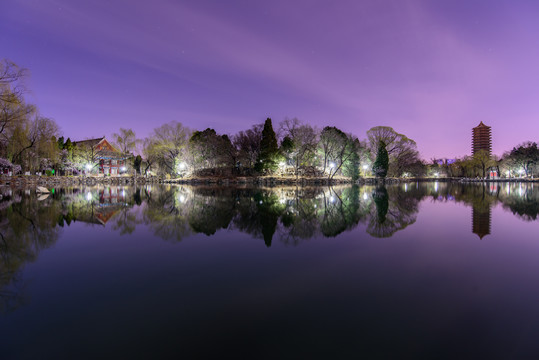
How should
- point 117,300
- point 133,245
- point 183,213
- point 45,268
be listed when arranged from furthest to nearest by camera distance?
point 183,213
point 133,245
point 45,268
point 117,300

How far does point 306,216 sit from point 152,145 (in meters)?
55.3

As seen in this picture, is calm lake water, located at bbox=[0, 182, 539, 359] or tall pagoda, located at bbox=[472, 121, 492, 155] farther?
tall pagoda, located at bbox=[472, 121, 492, 155]

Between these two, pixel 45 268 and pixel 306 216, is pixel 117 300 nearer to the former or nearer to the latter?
pixel 45 268

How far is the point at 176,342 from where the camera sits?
3066 mm

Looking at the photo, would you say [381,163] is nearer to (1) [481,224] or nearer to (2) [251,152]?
(2) [251,152]

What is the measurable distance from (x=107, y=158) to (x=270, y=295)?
7858 cm

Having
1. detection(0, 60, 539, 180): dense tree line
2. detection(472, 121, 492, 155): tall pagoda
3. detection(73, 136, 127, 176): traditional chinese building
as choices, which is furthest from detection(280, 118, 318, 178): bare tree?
detection(472, 121, 492, 155): tall pagoda

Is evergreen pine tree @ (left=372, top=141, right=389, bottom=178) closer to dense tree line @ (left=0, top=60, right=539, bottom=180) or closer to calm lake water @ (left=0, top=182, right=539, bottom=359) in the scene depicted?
dense tree line @ (left=0, top=60, right=539, bottom=180)

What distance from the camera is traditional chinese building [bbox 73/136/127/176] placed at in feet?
225

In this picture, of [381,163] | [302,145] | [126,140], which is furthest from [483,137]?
[126,140]

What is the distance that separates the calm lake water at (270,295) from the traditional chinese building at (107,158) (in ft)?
221

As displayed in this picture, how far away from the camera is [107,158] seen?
230ft

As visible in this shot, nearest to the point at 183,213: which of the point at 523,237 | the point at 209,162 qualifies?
the point at 523,237

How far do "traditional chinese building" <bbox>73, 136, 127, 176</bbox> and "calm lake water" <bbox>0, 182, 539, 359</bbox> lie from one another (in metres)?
67.2
